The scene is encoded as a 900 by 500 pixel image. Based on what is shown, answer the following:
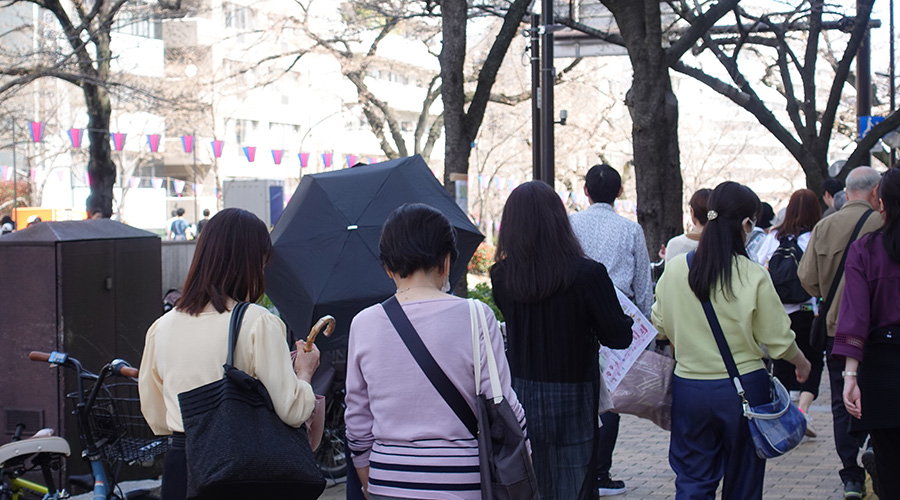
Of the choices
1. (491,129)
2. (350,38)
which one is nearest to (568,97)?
(491,129)

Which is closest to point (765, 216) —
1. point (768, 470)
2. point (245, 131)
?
point (768, 470)

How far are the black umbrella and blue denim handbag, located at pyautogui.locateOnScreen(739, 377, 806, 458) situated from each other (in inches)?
71.8

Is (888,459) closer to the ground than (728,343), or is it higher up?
closer to the ground

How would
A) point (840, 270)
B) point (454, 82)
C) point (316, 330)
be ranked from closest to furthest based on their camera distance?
point (316, 330)
point (840, 270)
point (454, 82)

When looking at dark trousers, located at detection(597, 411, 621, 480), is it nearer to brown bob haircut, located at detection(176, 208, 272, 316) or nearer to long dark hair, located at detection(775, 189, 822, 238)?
long dark hair, located at detection(775, 189, 822, 238)

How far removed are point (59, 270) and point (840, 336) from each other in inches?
164

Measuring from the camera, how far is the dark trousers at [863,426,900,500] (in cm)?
412

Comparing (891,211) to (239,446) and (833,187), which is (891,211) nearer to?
(239,446)

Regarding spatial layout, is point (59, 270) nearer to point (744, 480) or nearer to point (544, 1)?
point (744, 480)

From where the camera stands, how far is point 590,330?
4.14 metres

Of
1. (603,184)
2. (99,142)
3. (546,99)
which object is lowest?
(603,184)

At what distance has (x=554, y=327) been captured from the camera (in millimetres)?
4066

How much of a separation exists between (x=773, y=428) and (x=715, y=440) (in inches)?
11.4

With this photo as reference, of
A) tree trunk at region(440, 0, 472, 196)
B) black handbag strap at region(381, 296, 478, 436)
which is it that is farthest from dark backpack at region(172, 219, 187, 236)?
black handbag strap at region(381, 296, 478, 436)
